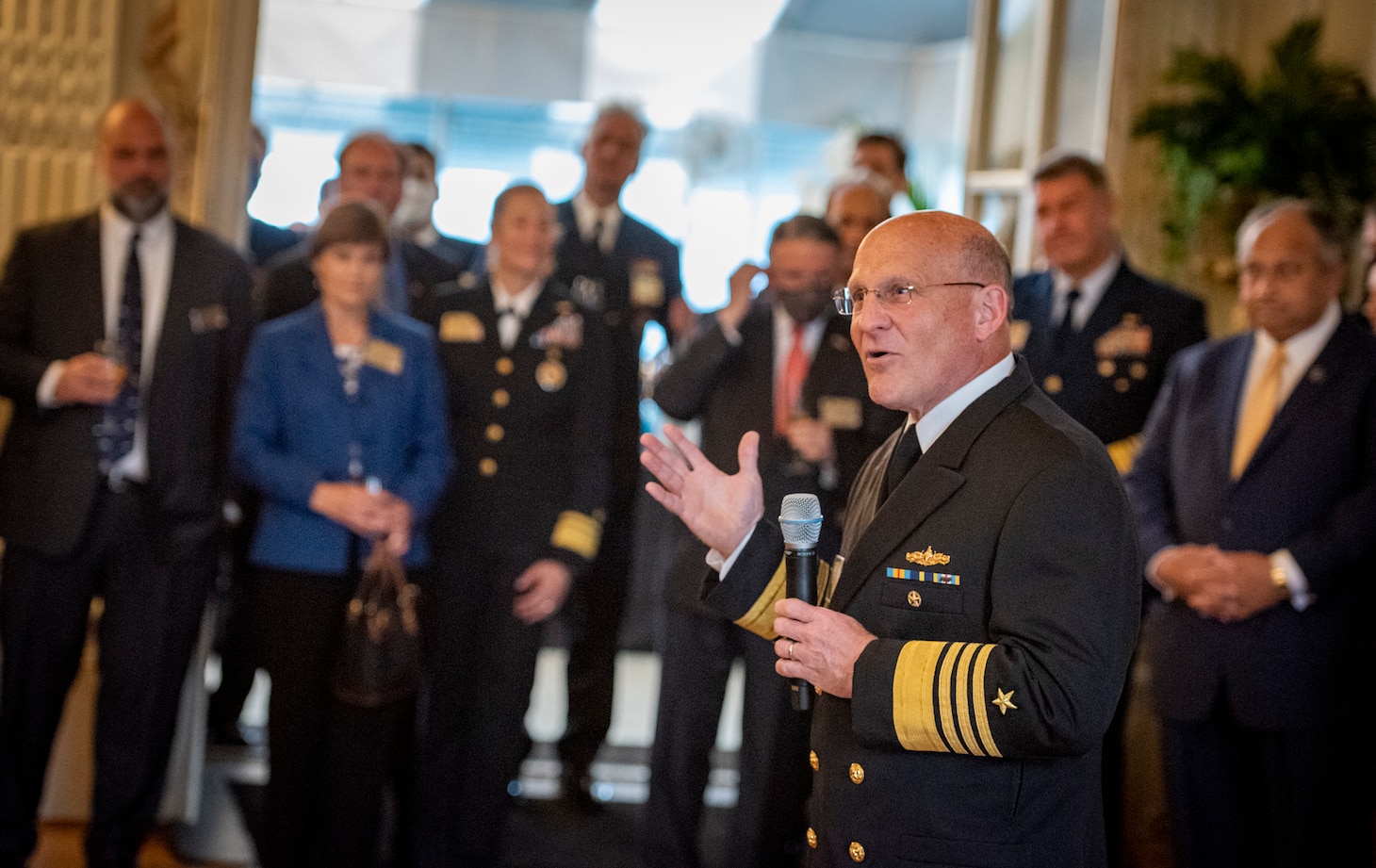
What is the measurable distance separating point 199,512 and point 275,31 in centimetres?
641

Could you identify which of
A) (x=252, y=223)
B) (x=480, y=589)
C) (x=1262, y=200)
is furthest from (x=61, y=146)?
(x=1262, y=200)

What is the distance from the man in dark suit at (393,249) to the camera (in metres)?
3.84

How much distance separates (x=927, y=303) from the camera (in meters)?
1.70

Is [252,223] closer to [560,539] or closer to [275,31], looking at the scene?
[560,539]

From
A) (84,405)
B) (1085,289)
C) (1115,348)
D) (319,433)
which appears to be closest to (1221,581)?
(1115,348)

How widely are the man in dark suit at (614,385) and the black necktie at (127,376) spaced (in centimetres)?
127

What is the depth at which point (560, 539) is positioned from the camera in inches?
133

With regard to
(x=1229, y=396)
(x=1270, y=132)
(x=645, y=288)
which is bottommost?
(x=1229, y=396)

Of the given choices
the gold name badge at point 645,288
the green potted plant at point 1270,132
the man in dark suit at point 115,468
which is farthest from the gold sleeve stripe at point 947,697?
the green potted plant at point 1270,132

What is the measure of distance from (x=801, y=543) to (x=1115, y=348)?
1.84 metres

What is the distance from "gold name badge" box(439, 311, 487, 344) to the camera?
136 inches

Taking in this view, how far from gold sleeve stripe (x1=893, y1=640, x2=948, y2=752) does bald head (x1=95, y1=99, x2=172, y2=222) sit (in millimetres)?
2506

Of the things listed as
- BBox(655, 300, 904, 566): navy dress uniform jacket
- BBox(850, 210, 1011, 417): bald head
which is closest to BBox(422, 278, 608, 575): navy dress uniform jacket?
BBox(655, 300, 904, 566): navy dress uniform jacket

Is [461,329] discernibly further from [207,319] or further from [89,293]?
[89,293]
